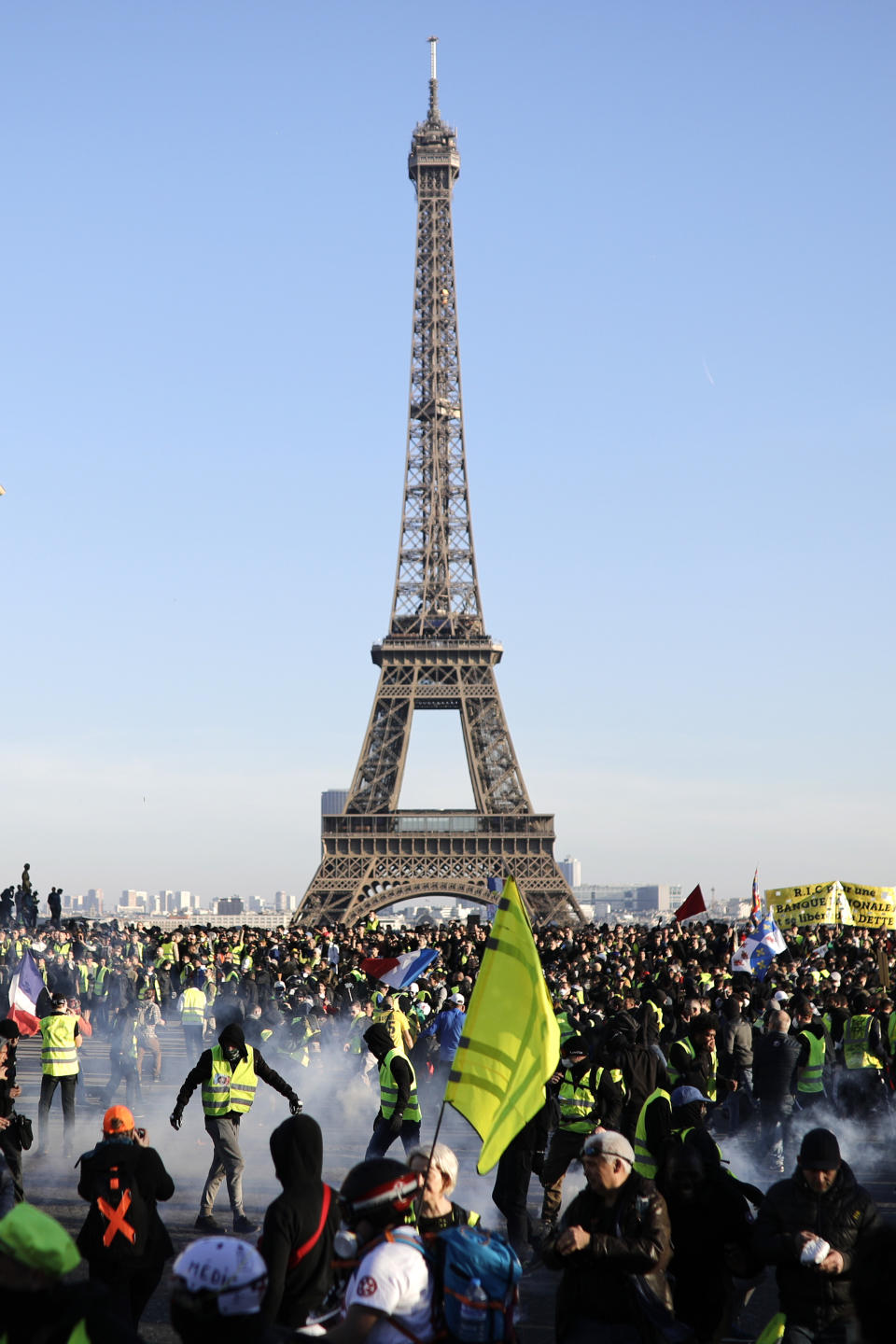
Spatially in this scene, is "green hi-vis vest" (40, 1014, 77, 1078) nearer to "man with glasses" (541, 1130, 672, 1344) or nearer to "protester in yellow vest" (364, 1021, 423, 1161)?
"protester in yellow vest" (364, 1021, 423, 1161)

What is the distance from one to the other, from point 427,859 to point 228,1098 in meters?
55.5

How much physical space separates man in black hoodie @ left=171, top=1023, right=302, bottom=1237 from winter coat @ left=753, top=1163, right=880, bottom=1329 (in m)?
5.05

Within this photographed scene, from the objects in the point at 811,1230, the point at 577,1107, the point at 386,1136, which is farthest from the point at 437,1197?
the point at 386,1136

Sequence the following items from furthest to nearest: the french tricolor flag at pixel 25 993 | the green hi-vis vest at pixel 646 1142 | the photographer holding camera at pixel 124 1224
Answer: the french tricolor flag at pixel 25 993, the green hi-vis vest at pixel 646 1142, the photographer holding camera at pixel 124 1224

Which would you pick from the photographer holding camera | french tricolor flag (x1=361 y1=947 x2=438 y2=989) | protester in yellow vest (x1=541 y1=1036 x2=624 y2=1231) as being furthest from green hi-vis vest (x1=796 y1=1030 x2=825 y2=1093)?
the photographer holding camera

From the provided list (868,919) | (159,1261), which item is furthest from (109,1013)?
(159,1261)

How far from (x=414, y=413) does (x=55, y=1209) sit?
64.5 meters

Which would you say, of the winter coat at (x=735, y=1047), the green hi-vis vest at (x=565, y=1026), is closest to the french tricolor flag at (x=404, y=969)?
the green hi-vis vest at (x=565, y=1026)

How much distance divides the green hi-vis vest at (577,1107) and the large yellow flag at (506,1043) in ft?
13.0

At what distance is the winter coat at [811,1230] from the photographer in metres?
5.59

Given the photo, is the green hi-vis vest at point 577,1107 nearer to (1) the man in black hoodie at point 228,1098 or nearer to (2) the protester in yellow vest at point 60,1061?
(1) the man in black hoodie at point 228,1098

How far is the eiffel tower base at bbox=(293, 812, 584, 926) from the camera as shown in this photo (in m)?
63.3

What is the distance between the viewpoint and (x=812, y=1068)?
44.0ft

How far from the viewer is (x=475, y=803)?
68.0 m
